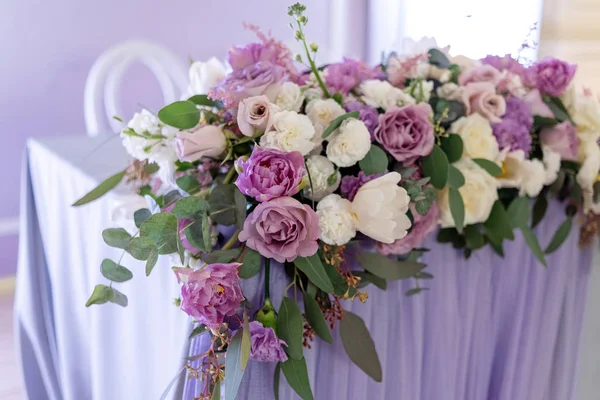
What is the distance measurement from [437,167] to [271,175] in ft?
0.81

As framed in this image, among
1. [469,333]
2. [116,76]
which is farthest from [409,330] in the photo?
[116,76]

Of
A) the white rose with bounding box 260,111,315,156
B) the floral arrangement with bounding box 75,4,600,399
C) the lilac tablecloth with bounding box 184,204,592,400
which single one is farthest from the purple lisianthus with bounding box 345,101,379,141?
the lilac tablecloth with bounding box 184,204,592,400

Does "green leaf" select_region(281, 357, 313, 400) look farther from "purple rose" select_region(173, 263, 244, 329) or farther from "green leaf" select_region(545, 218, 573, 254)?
"green leaf" select_region(545, 218, 573, 254)

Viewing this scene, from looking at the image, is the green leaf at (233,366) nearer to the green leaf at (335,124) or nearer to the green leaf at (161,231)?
the green leaf at (161,231)

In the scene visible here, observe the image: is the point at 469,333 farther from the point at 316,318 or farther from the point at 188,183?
the point at 188,183

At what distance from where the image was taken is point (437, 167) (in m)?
0.67

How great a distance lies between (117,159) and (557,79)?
1.00 m

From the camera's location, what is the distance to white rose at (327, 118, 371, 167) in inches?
24.0

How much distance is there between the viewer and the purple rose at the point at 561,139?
0.80 meters

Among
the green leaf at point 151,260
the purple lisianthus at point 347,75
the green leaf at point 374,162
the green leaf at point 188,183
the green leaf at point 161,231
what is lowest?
the green leaf at point 151,260

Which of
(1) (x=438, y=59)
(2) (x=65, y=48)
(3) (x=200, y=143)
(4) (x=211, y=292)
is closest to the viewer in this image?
(4) (x=211, y=292)

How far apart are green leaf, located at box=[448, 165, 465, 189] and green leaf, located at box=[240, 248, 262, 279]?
27cm

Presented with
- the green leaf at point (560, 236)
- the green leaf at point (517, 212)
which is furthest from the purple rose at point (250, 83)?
the green leaf at point (560, 236)

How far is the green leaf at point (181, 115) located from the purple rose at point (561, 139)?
1.71 feet
